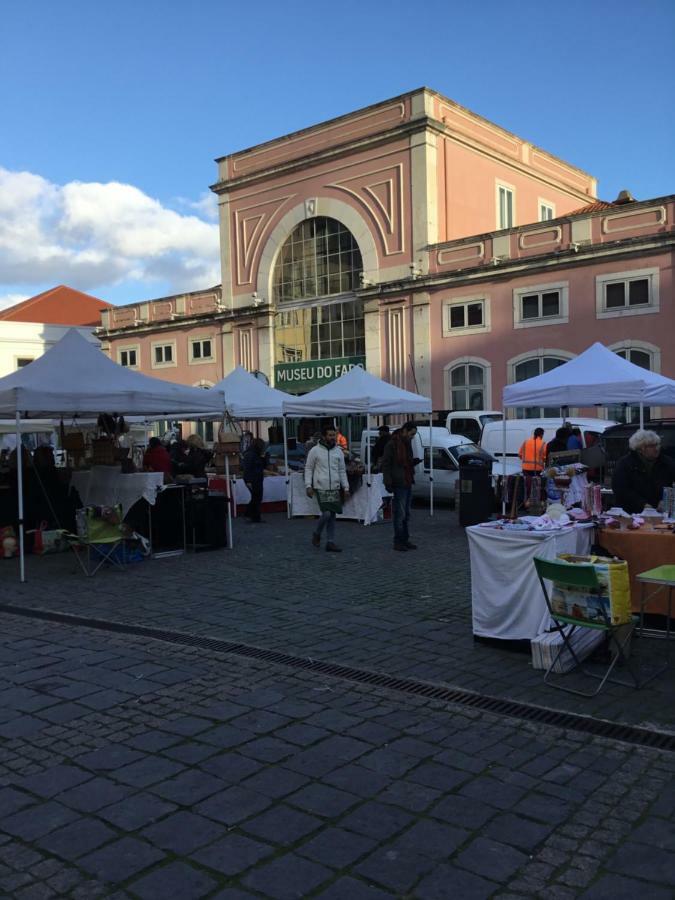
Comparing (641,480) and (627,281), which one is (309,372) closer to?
(627,281)

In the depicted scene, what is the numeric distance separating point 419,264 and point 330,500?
17.8 metres

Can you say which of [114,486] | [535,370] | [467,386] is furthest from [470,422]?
[114,486]

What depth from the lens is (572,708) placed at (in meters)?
4.76

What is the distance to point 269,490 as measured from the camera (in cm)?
1673

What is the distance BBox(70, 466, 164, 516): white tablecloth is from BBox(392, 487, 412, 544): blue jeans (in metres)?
3.23

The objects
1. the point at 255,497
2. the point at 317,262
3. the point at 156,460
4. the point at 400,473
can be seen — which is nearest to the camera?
the point at 400,473

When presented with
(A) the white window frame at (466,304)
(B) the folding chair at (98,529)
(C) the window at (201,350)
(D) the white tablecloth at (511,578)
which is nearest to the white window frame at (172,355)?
(C) the window at (201,350)

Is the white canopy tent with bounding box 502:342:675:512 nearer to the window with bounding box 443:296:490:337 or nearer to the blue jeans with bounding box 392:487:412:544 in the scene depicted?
the blue jeans with bounding box 392:487:412:544

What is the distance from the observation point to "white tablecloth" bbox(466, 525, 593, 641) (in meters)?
5.91

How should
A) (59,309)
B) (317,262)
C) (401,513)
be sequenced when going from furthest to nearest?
(59,309) < (317,262) < (401,513)

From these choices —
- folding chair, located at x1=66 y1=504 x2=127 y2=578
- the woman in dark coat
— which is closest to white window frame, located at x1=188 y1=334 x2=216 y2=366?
the woman in dark coat

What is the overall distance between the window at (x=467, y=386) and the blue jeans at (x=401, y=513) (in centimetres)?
1541

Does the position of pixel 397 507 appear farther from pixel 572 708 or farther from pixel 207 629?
pixel 572 708

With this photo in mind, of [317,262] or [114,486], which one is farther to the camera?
[317,262]
